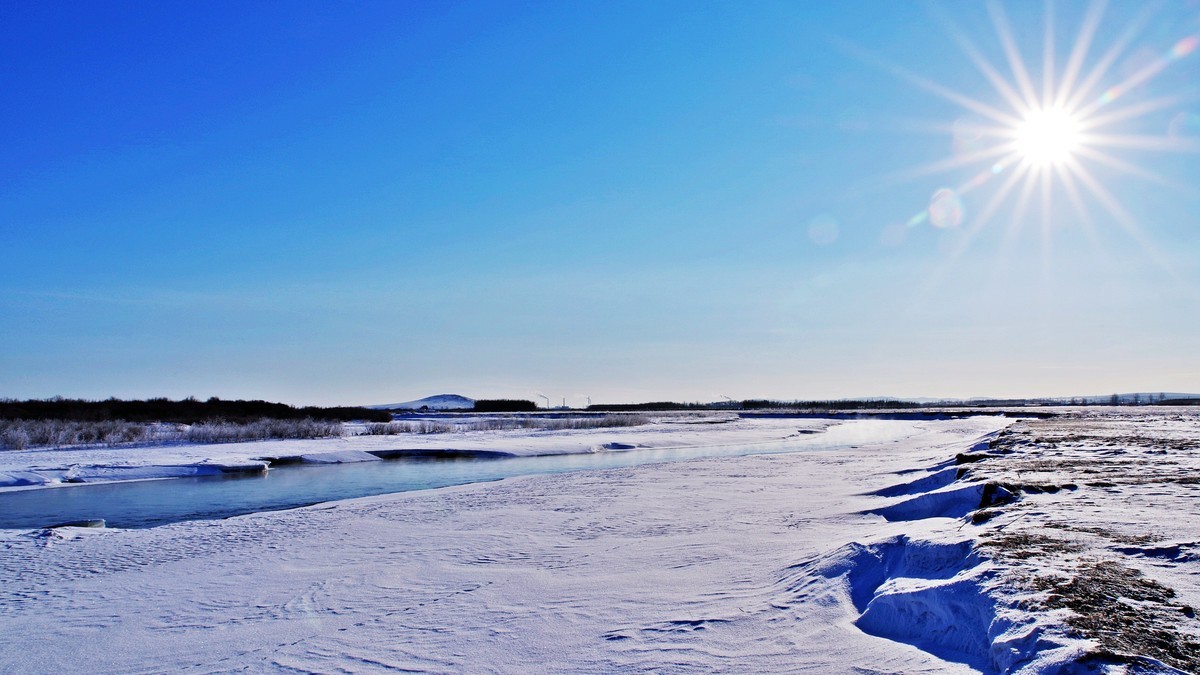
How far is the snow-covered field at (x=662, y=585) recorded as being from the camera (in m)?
4.34

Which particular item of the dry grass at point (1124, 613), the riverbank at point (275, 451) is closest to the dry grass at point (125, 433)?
the riverbank at point (275, 451)

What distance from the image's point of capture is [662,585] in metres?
6.75

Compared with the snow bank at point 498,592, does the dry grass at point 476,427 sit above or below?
above

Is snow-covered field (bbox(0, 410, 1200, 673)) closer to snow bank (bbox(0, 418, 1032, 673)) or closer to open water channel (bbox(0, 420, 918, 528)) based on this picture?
snow bank (bbox(0, 418, 1032, 673))

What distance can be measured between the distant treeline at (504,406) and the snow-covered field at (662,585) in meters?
115

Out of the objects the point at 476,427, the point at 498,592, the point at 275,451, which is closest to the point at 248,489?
the point at 275,451

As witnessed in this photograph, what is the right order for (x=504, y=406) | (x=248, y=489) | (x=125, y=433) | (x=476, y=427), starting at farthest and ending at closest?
(x=504, y=406) < (x=476, y=427) < (x=125, y=433) < (x=248, y=489)

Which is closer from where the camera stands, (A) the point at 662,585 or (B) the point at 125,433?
(A) the point at 662,585

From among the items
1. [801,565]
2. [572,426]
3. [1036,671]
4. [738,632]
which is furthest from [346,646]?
[572,426]

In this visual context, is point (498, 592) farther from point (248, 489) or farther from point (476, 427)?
point (476, 427)

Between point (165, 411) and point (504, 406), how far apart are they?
80984mm

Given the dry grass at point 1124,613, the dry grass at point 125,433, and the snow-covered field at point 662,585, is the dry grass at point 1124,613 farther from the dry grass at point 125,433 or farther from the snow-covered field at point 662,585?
the dry grass at point 125,433

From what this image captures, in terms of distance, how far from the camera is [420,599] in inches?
266

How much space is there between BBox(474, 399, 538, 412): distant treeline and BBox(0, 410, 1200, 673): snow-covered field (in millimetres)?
115034
